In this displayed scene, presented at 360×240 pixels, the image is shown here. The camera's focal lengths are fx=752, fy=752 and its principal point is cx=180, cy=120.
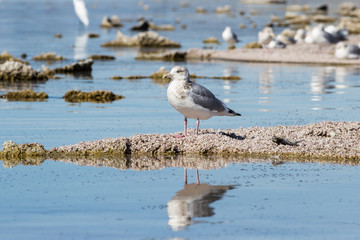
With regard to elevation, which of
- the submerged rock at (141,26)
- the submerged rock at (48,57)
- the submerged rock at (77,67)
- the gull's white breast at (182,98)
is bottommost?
the gull's white breast at (182,98)

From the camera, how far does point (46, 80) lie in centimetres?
2502

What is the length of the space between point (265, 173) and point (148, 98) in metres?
9.97

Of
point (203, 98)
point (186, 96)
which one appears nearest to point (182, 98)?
point (186, 96)

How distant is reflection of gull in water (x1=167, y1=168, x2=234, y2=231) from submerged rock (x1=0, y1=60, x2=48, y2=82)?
1636 cm

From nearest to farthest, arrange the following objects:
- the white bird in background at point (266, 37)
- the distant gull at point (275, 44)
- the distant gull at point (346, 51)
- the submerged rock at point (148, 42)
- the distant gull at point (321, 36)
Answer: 1. the distant gull at point (346, 51)
2. the white bird in background at point (266, 37)
3. the distant gull at point (275, 44)
4. the distant gull at point (321, 36)
5. the submerged rock at point (148, 42)

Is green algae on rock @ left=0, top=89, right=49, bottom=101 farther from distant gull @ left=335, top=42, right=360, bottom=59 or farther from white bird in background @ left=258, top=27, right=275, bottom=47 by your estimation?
white bird in background @ left=258, top=27, right=275, bottom=47

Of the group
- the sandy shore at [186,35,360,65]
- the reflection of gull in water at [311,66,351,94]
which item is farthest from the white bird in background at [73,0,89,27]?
the reflection of gull in water at [311,66,351,94]

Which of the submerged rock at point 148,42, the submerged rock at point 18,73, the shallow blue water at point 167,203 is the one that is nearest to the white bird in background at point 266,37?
the submerged rock at point 148,42

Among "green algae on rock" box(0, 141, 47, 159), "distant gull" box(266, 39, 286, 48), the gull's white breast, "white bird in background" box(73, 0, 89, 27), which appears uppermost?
"white bird in background" box(73, 0, 89, 27)

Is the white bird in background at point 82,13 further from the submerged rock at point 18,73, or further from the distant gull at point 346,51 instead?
the submerged rock at point 18,73

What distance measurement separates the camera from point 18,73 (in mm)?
24844

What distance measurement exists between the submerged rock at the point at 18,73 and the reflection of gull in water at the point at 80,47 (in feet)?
31.6

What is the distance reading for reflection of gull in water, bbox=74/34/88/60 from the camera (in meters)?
36.1

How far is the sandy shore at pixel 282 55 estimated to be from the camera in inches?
1243
